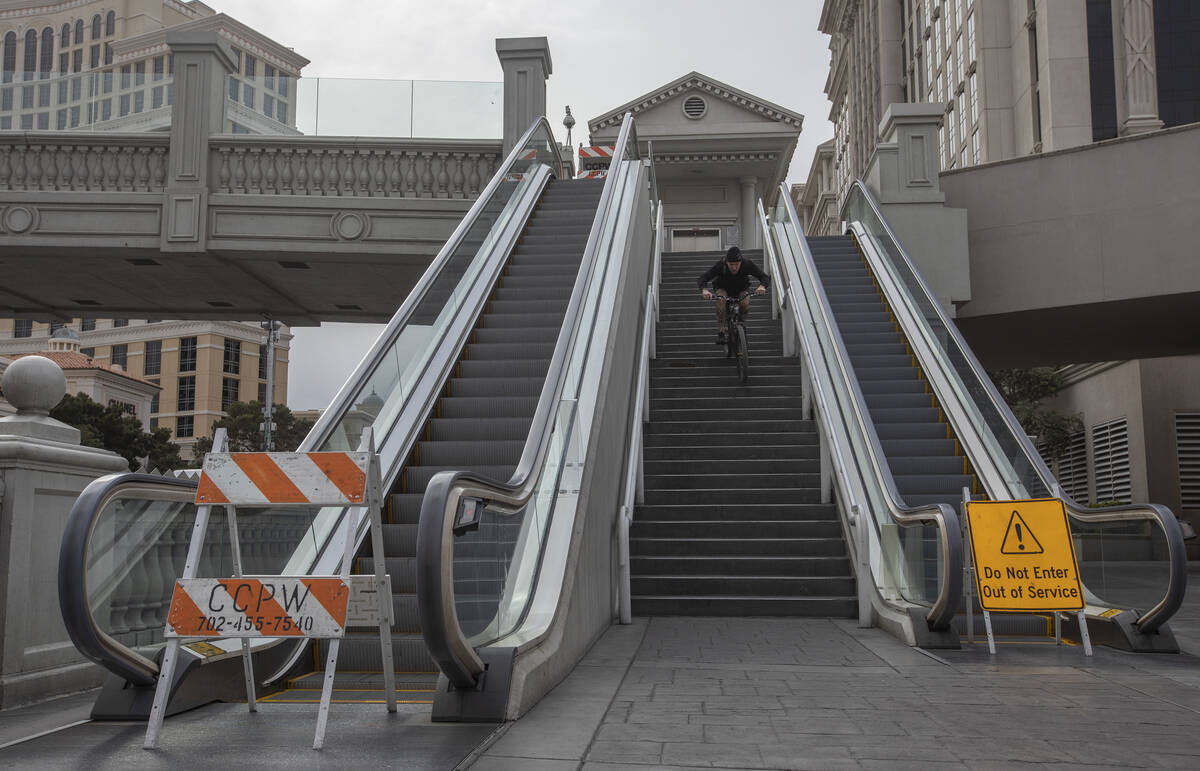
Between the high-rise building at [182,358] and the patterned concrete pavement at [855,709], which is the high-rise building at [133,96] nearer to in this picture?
the patterned concrete pavement at [855,709]

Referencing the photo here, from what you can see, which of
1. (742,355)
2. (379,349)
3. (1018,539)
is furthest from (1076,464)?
(379,349)

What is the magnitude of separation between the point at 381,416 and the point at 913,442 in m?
5.55

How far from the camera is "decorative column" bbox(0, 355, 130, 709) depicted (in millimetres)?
5211

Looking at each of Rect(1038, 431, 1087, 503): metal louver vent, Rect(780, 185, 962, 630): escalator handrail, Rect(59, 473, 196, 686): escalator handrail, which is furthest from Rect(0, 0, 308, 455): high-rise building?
Rect(1038, 431, 1087, 503): metal louver vent

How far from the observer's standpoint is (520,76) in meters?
16.8

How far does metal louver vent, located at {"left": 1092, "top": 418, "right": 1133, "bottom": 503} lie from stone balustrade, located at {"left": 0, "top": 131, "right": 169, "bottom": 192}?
20853 mm

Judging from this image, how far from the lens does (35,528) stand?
5426 millimetres

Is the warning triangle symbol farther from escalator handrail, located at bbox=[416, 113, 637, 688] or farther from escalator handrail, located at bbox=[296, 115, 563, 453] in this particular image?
escalator handrail, located at bbox=[296, 115, 563, 453]

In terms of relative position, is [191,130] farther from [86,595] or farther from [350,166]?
[86,595]

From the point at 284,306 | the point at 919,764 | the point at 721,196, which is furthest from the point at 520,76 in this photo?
the point at 919,764

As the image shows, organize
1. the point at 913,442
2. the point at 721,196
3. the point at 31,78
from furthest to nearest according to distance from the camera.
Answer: the point at 721,196 < the point at 31,78 < the point at 913,442

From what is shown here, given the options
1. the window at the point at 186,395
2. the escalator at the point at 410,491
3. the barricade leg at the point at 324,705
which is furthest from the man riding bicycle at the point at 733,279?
the window at the point at 186,395

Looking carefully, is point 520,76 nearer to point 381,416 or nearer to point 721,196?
point 381,416

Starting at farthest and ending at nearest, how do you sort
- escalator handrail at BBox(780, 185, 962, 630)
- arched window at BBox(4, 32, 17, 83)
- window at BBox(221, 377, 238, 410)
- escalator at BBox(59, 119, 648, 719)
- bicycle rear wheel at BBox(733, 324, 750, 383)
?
arched window at BBox(4, 32, 17, 83), window at BBox(221, 377, 238, 410), bicycle rear wheel at BBox(733, 324, 750, 383), escalator handrail at BBox(780, 185, 962, 630), escalator at BBox(59, 119, 648, 719)
